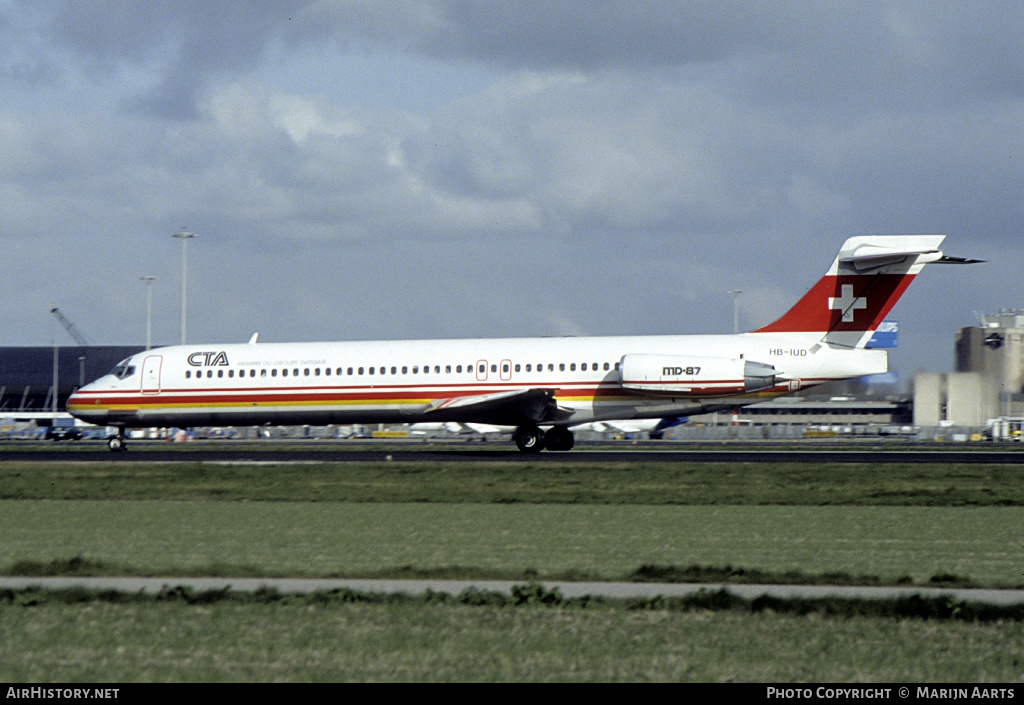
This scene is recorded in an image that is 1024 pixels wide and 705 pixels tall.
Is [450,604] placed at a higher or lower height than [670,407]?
lower

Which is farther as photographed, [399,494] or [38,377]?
[38,377]

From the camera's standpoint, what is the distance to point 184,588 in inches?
473

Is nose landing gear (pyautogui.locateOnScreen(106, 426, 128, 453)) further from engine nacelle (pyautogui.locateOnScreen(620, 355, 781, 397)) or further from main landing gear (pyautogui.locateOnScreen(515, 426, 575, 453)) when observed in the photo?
engine nacelle (pyautogui.locateOnScreen(620, 355, 781, 397))

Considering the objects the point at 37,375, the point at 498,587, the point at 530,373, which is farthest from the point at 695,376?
the point at 37,375

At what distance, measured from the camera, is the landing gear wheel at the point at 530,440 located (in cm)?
4088

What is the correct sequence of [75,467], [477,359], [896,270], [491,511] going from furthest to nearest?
1. [477,359]
2. [896,270]
3. [75,467]
4. [491,511]

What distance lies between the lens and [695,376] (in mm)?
38438

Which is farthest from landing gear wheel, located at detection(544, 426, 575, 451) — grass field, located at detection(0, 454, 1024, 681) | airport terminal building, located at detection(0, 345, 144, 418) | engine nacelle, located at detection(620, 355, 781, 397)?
airport terminal building, located at detection(0, 345, 144, 418)

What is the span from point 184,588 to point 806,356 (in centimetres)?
2929

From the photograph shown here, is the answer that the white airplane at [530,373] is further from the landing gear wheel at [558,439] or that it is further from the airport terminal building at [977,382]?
the airport terminal building at [977,382]
